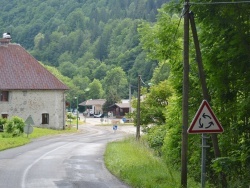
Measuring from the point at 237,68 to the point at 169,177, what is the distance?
14.6ft

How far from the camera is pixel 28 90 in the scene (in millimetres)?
62312

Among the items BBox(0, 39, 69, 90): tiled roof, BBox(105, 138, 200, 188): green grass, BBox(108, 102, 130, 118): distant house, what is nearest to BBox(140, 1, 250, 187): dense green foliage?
BBox(105, 138, 200, 188): green grass

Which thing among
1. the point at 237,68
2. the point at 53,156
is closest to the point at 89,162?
the point at 53,156

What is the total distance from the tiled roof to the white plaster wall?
757mm

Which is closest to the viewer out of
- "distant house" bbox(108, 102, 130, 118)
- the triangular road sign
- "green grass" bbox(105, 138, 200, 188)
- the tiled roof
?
the triangular road sign

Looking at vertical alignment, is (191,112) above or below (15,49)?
below

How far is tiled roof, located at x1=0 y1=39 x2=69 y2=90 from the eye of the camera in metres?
61.9

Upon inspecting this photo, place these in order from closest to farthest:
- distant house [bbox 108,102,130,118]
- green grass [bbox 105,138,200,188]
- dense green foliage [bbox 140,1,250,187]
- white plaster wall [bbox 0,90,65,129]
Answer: dense green foliage [bbox 140,1,250,187] < green grass [bbox 105,138,200,188] < white plaster wall [bbox 0,90,65,129] < distant house [bbox 108,102,130,118]

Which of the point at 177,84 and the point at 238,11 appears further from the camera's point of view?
the point at 177,84

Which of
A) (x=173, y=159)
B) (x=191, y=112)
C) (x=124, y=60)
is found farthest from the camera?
(x=124, y=60)

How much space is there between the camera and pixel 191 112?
19922 millimetres

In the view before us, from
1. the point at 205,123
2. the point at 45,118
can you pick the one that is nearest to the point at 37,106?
the point at 45,118

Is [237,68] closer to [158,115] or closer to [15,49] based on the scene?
[158,115]

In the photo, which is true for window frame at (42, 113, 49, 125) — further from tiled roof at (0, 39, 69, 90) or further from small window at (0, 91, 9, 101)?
small window at (0, 91, 9, 101)
